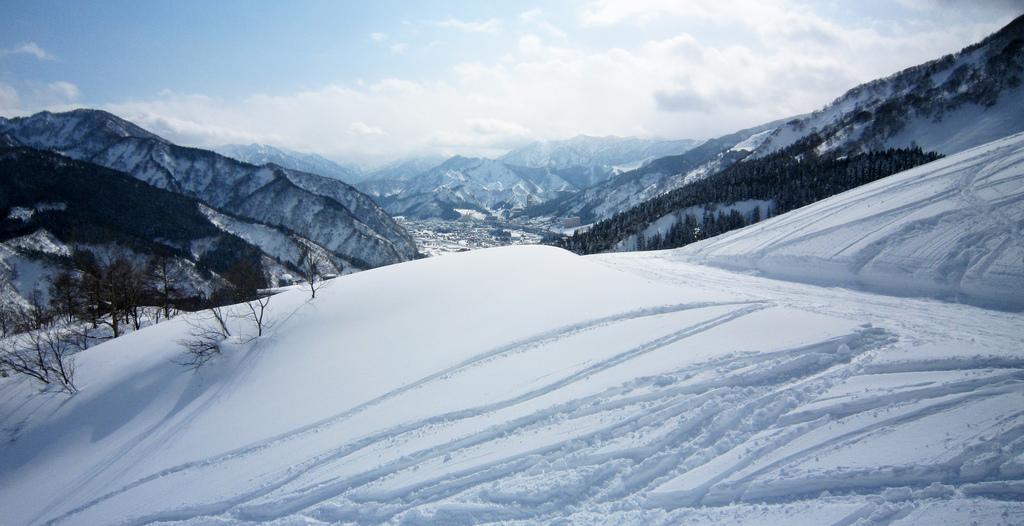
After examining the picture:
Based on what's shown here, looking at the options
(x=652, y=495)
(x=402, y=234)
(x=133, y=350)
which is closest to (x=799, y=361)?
(x=652, y=495)

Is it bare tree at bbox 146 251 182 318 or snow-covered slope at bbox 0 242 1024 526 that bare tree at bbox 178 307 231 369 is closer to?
snow-covered slope at bbox 0 242 1024 526

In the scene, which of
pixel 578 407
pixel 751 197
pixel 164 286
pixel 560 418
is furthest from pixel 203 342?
pixel 751 197

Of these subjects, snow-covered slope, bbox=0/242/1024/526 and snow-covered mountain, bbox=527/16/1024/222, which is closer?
snow-covered slope, bbox=0/242/1024/526

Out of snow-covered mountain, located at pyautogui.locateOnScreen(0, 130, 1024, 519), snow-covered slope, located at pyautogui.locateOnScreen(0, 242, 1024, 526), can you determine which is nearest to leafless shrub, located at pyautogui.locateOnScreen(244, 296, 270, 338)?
snow-covered slope, located at pyautogui.locateOnScreen(0, 242, 1024, 526)

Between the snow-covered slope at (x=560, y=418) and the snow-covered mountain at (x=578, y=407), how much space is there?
0.05 m

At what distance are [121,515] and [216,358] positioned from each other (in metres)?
7.17

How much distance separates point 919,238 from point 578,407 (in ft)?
Answer: 63.3

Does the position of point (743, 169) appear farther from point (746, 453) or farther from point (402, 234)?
point (746, 453)

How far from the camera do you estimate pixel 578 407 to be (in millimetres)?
9266

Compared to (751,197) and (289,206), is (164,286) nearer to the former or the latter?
(751,197)

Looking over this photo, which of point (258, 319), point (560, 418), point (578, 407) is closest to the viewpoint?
point (560, 418)

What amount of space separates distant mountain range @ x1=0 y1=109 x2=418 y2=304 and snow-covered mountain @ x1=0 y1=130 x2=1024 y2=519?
46.4m

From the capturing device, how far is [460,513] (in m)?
7.12

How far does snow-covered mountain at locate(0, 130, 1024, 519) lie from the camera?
265 inches
